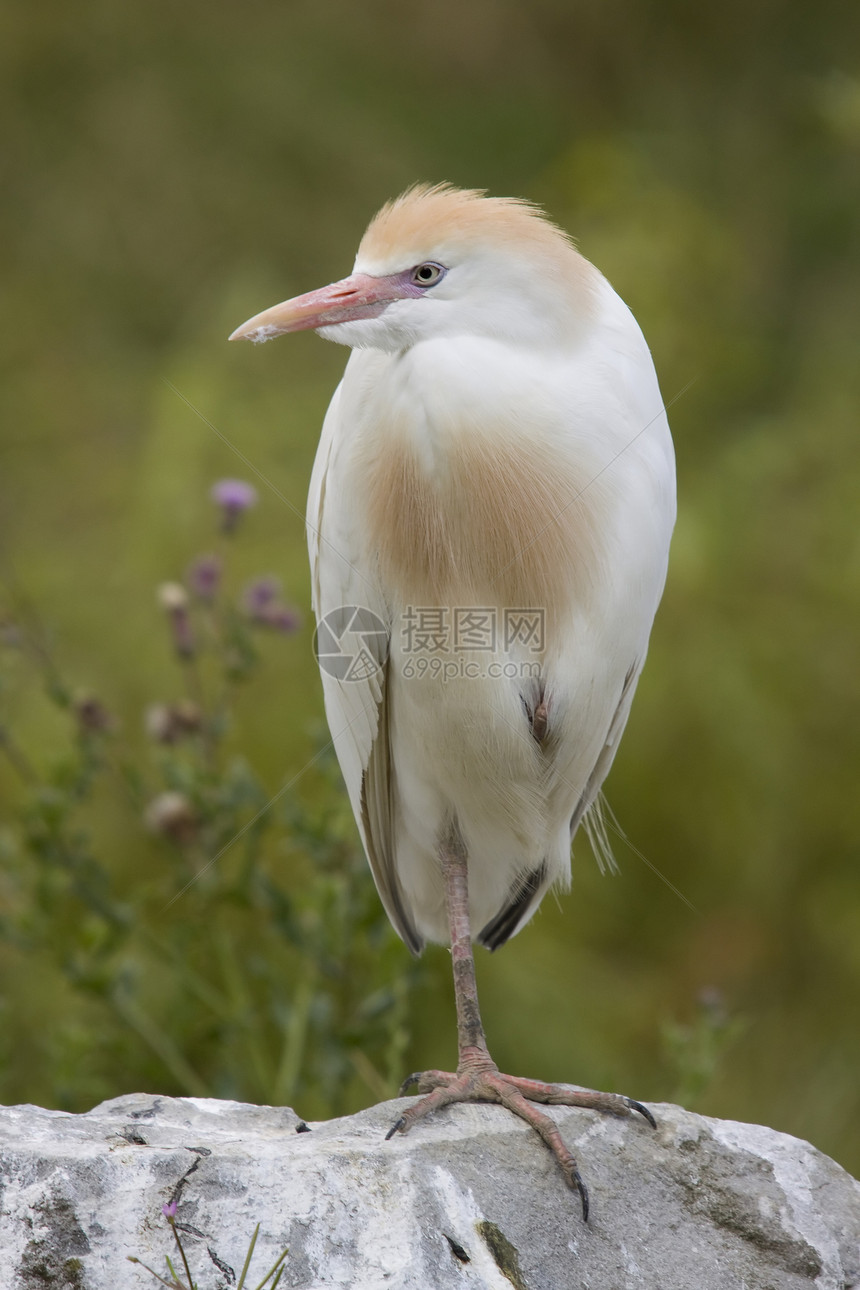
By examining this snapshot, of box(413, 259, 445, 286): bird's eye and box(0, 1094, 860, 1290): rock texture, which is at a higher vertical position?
box(413, 259, 445, 286): bird's eye

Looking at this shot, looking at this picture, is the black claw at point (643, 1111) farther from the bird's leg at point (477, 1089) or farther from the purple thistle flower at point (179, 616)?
the purple thistle flower at point (179, 616)

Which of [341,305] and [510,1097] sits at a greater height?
[341,305]

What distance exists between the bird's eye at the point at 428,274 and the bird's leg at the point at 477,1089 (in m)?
0.98


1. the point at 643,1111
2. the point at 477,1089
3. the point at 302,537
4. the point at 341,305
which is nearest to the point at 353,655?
the point at 341,305

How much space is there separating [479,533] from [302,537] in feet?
7.61

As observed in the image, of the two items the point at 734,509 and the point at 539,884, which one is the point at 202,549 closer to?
the point at 734,509

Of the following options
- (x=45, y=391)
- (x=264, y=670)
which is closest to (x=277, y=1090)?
(x=264, y=670)

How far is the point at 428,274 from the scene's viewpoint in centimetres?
174

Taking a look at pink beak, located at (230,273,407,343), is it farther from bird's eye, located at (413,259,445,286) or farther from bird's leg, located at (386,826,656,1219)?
bird's leg, located at (386,826,656,1219)

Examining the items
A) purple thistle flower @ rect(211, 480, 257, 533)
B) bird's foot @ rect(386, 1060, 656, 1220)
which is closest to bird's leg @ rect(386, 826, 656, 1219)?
bird's foot @ rect(386, 1060, 656, 1220)

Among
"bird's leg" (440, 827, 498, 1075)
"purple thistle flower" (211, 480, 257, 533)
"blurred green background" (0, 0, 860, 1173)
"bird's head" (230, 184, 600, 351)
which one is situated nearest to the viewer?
"bird's head" (230, 184, 600, 351)

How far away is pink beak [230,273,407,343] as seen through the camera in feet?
5.67

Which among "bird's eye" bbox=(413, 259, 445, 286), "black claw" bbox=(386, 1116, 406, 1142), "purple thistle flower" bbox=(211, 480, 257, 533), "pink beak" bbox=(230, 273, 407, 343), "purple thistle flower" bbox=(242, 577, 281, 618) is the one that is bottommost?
"black claw" bbox=(386, 1116, 406, 1142)

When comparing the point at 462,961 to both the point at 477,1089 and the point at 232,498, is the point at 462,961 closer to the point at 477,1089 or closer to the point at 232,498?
the point at 477,1089
